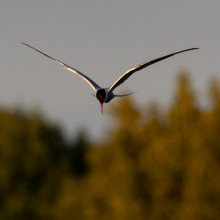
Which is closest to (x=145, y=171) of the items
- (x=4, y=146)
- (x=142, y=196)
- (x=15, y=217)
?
(x=142, y=196)

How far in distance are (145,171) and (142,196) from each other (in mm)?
1083

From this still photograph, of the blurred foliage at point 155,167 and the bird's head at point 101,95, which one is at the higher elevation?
the bird's head at point 101,95

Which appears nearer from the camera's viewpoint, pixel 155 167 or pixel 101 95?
pixel 101 95

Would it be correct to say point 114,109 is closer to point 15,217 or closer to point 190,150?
point 190,150

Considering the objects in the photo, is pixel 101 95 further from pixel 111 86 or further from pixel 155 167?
pixel 155 167

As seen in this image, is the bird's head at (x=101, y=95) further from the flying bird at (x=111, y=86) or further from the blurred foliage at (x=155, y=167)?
the blurred foliage at (x=155, y=167)

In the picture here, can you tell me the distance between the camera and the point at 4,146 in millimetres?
75688

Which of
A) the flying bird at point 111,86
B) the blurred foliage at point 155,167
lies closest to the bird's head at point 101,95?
the flying bird at point 111,86

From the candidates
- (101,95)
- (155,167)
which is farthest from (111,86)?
(155,167)

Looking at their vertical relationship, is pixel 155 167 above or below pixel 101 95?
below

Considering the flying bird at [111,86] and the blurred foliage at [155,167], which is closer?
the flying bird at [111,86]

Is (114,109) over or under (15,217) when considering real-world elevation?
over

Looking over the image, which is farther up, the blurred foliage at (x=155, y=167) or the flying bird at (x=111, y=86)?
the flying bird at (x=111, y=86)

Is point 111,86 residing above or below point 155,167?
above
